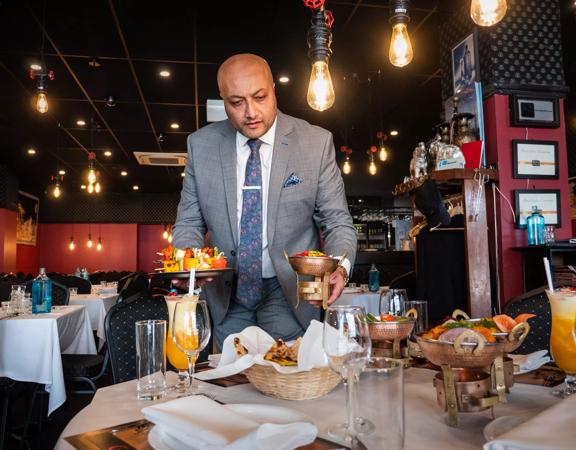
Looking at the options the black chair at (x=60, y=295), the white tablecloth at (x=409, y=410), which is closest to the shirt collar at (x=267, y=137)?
the white tablecloth at (x=409, y=410)

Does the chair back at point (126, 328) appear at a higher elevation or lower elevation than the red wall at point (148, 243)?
lower

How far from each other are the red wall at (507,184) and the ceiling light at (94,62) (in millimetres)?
4310

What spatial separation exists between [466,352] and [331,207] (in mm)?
1175

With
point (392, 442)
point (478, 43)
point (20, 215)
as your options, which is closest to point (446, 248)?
point (478, 43)

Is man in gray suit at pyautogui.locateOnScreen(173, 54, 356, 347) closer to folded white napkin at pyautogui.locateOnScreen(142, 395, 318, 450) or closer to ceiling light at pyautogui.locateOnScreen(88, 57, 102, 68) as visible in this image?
folded white napkin at pyautogui.locateOnScreen(142, 395, 318, 450)

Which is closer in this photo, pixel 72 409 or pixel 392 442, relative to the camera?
pixel 392 442

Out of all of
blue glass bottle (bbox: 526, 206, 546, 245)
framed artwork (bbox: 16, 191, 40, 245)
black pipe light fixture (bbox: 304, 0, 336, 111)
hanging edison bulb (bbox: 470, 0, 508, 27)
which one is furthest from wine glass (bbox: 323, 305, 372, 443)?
framed artwork (bbox: 16, 191, 40, 245)

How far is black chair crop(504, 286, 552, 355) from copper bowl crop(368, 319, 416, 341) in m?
0.82

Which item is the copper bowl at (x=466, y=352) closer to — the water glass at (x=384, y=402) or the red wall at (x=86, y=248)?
the water glass at (x=384, y=402)

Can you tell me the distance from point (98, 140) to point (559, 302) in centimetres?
943

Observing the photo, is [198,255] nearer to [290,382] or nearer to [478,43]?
[290,382]

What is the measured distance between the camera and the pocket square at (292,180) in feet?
6.49

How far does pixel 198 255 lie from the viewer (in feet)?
5.78

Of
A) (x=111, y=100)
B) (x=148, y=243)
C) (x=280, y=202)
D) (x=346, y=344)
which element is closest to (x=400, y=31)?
(x=280, y=202)
